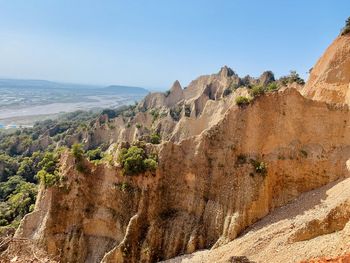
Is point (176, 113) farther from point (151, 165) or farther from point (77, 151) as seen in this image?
point (151, 165)

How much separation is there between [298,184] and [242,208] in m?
5.33

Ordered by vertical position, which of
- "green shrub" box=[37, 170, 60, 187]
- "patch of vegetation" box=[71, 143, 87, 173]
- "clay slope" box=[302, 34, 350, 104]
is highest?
"clay slope" box=[302, 34, 350, 104]

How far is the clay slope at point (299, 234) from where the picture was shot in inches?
915

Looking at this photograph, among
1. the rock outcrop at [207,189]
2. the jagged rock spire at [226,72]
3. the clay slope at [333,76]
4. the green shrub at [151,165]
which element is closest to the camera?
the rock outcrop at [207,189]

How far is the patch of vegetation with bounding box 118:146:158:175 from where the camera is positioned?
3183 cm

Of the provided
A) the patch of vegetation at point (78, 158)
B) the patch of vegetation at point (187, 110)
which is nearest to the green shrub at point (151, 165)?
the patch of vegetation at point (78, 158)

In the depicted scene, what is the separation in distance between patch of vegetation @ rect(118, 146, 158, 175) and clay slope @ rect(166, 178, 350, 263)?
765 cm

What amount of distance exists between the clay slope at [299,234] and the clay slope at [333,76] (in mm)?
9749

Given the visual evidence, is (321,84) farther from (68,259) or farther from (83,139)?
(83,139)

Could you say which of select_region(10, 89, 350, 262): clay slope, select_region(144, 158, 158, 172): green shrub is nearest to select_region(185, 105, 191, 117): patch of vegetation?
select_region(10, 89, 350, 262): clay slope

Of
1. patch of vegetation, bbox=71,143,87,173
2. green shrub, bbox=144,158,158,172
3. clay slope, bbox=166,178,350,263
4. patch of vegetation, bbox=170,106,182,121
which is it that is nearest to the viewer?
clay slope, bbox=166,178,350,263

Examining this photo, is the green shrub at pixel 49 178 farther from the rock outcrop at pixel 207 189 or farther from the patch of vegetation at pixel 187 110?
the patch of vegetation at pixel 187 110

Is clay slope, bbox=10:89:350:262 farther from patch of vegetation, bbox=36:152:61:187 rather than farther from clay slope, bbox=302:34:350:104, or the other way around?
clay slope, bbox=302:34:350:104

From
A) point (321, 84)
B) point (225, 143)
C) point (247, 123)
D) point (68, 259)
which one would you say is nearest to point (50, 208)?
point (68, 259)
